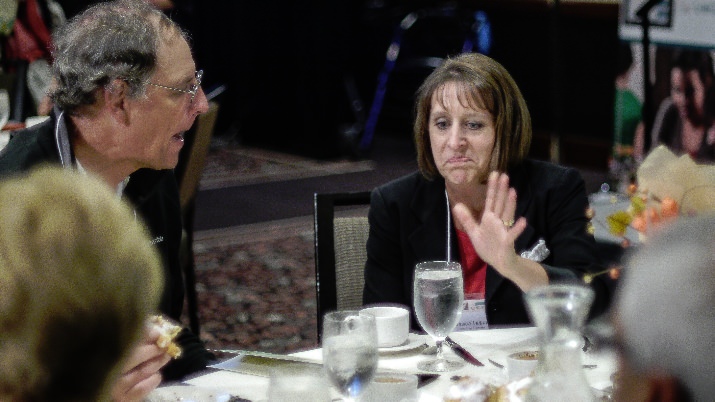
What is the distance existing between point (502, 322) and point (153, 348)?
3.58 ft

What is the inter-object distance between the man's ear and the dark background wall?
16.2 ft

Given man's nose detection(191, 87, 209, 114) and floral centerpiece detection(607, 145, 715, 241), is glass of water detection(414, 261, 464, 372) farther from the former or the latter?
man's nose detection(191, 87, 209, 114)

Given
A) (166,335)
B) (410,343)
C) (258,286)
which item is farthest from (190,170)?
(166,335)

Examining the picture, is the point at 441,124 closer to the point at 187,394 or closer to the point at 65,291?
the point at 187,394

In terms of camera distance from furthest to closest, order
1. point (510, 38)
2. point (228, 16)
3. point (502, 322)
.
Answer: point (228, 16) → point (510, 38) → point (502, 322)

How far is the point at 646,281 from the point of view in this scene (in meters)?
0.76

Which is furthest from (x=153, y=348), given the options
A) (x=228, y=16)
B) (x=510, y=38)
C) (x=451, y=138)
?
(x=228, y=16)

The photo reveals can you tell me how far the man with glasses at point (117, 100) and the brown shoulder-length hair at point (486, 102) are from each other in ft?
2.00

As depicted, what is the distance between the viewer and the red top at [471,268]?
2.52 metres

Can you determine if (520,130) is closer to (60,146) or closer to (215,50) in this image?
(60,146)

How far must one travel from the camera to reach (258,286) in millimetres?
5145

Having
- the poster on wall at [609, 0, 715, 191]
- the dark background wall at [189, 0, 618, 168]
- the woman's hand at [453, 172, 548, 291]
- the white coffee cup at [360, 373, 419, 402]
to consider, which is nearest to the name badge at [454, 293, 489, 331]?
the woman's hand at [453, 172, 548, 291]

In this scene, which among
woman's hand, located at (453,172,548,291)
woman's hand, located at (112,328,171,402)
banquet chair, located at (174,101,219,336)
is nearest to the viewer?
woman's hand, located at (112,328,171,402)

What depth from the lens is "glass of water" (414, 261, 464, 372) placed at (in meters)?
1.88
